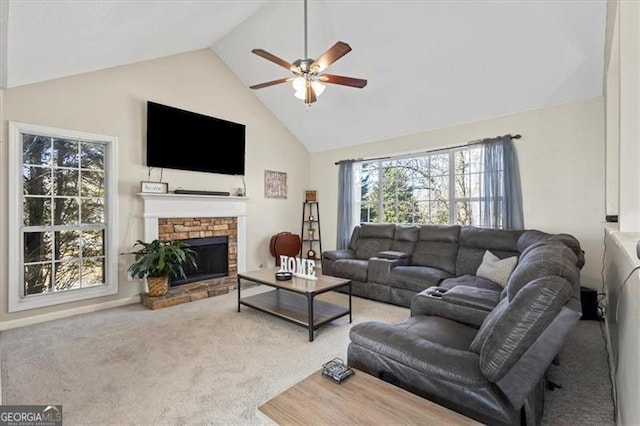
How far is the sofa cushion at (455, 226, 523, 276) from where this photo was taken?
12.2ft

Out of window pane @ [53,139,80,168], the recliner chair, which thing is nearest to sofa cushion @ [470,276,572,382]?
the recliner chair

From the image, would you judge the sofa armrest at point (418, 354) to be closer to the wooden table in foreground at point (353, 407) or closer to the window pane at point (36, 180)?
the wooden table in foreground at point (353, 407)

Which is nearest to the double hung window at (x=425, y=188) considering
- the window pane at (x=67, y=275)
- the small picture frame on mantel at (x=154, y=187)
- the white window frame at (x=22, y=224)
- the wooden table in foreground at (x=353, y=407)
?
the small picture frame on mantel at (x=154, y=187)

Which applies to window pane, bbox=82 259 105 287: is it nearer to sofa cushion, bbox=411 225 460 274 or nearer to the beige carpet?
the beige carpet

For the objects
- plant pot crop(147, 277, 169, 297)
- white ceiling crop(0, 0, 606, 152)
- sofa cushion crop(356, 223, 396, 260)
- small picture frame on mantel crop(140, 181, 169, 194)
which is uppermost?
white ceiling crop(0, 0, 606, 152)

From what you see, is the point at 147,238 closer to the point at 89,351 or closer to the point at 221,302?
the point at 221,302

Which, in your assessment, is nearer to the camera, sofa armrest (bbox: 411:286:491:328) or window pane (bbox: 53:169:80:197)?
sofa armrest (bbox: 411:286:491:328)

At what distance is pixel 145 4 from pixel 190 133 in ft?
6.65

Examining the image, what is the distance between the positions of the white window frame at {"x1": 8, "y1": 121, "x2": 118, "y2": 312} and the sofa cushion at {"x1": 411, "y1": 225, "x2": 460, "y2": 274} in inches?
164

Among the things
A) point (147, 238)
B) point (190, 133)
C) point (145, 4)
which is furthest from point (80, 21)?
point (147, 238)

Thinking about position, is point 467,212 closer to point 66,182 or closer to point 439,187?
point 439,187

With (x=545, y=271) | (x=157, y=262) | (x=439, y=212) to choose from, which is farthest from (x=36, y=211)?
(x=439, y=212)

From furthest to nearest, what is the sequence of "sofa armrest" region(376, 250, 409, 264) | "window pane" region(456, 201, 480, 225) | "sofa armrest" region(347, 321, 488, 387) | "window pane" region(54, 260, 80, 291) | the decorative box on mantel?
"window pane" region(456, 201, 480, 225) → "sofa armrest" region(376, 250, 409, 264) → the decorative box on mantel → "window pane" region(54, 260, 80, 291) → "sofa armrest" region(347, 321, 488, 387)

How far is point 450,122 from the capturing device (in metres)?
4.57
